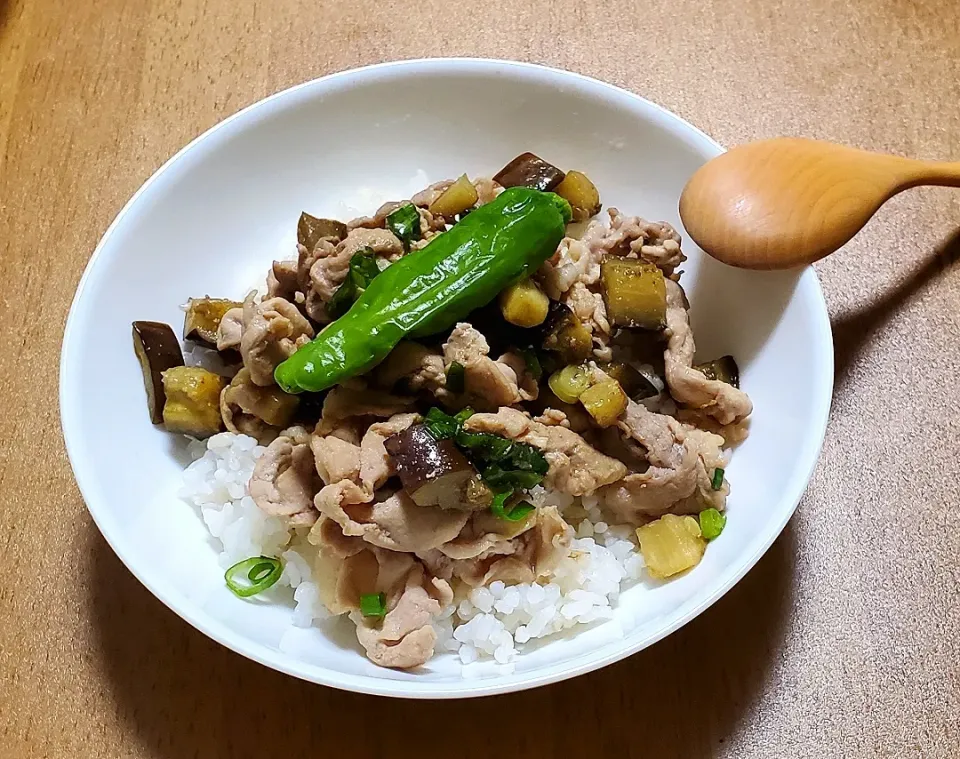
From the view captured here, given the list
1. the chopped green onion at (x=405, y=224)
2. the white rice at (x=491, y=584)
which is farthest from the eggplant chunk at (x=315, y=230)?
the white rice at (x=491, y=584)

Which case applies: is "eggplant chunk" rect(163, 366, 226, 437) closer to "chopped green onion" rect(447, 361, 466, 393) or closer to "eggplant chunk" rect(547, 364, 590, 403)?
"chopped green onion" rect(447, 361, 466, 393)

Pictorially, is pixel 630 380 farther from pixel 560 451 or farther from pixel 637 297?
pixel 560 451

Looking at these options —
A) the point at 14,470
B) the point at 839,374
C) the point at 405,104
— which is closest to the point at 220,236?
the point at 405,104

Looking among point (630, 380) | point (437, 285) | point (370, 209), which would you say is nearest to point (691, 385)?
point (630, 380)

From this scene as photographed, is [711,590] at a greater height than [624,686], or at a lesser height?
greater

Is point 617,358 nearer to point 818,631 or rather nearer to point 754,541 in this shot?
point 754,541
